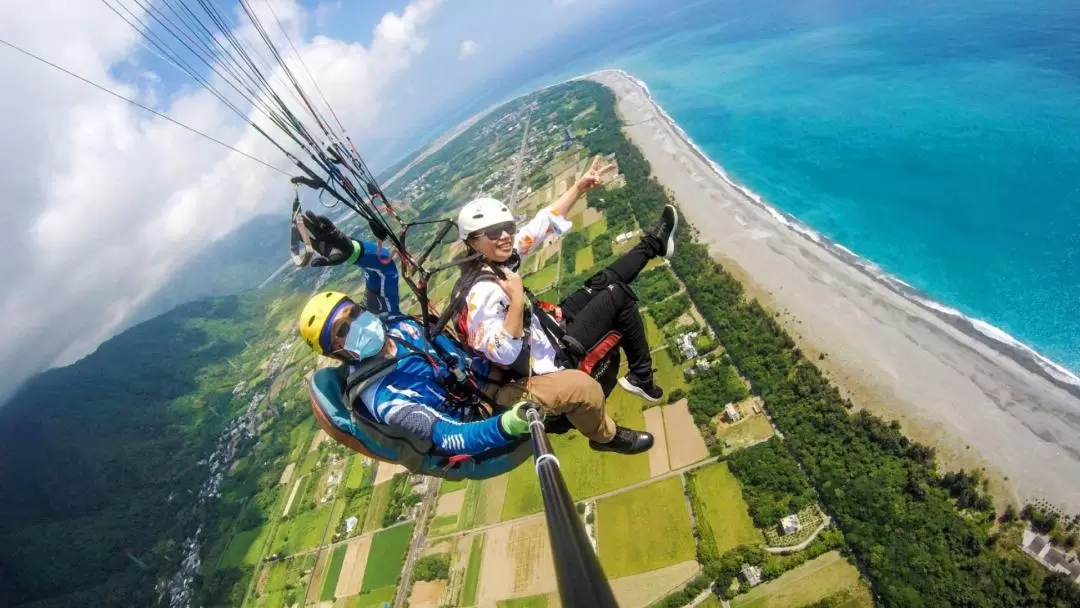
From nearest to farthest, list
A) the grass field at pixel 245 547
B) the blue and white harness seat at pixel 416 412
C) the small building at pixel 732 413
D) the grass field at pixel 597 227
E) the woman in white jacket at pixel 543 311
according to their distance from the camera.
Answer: the blue and white harness seat at pixel 416 412 → the woman in white jacket at pixel 543 311 → the small building at pixel 732 413 → the grass field at pixel 245 547 → the grass field at pixel 597 227

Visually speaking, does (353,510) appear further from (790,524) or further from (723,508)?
(790,524)

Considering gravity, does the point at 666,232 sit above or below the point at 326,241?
below

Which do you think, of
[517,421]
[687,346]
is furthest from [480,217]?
[687,346]

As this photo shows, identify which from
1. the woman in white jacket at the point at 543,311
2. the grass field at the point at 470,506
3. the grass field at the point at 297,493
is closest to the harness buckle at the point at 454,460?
the woman in white jacket at the point at 543,311

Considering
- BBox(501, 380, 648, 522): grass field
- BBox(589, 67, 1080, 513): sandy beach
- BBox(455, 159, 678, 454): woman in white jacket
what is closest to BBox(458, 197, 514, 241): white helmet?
BBox(455, 159, 678, 454): woman in white jacket

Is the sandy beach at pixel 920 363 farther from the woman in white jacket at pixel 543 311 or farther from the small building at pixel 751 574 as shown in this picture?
the woman in white jacket at pixel 543 311

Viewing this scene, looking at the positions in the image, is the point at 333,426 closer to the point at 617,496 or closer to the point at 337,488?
the point at 617,496
